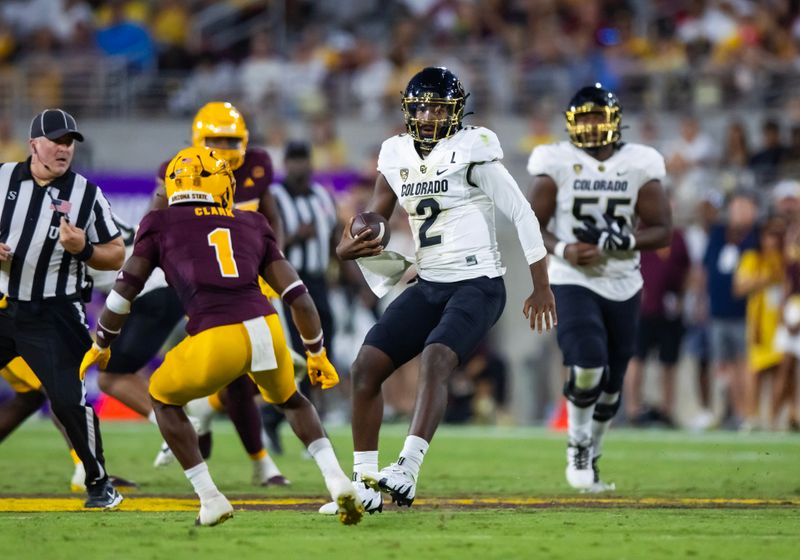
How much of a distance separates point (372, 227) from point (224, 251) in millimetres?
848

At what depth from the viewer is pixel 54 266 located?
681 centimetres

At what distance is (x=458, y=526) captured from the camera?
5828mm

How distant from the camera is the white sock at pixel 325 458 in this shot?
5.65 metres

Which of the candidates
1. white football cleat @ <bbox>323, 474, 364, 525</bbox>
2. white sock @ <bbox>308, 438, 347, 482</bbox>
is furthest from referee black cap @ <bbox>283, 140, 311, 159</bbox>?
white football cleat @ <bbox>323, 474, 364, 525</bbox>

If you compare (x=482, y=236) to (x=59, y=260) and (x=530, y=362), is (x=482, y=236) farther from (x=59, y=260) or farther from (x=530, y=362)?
(x=530, y=362)

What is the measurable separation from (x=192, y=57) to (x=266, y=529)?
449 inches

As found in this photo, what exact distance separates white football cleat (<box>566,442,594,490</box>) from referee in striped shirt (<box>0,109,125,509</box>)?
2.35 m

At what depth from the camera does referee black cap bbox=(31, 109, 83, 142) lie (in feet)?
22.0

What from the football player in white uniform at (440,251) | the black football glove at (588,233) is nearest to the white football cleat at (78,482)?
the football player in white uniform at (440,251)

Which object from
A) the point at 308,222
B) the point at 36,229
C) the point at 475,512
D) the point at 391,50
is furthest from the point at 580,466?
the point at 391,50

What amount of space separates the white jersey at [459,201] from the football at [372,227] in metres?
0.19

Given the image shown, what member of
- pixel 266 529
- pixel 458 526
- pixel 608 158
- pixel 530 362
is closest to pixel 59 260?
pixel 266 529

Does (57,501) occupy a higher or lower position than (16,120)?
lower

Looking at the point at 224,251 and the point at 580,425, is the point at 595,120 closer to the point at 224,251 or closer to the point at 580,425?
the point at 580,425
